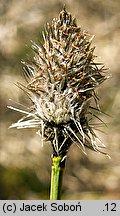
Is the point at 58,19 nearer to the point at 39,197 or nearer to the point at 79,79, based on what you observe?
the point at 79,79

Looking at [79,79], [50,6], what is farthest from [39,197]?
[79,79]

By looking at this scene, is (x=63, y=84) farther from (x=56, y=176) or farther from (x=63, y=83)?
(x=56, y=176)

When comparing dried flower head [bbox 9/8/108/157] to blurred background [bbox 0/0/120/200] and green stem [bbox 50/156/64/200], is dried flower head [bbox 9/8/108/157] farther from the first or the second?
blurred background [bbox 0/0/120/200]

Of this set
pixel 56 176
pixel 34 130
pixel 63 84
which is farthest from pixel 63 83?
pixel 34 130

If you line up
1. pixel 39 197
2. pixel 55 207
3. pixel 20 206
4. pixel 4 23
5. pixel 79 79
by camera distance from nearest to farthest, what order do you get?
pixel 79 79 < pixel 55 207 < pixel 20 206 < pixel 39 197 < pixel 4 23

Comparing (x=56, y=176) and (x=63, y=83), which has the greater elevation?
(x=63, y=83)

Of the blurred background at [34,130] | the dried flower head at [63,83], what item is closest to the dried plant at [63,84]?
the dried flower head at [63,83]

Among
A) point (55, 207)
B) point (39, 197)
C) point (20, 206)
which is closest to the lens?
point (55, 207)
